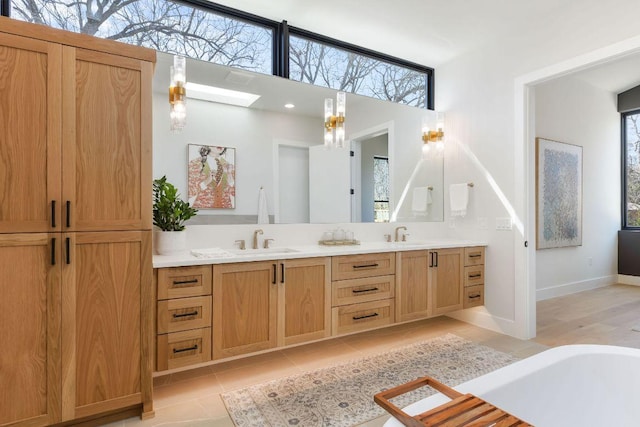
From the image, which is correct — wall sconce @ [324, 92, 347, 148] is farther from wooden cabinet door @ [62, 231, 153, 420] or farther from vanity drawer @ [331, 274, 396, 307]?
wooden cabinet door @ [62, 231, 153, 420]

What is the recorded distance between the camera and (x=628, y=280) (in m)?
5.55

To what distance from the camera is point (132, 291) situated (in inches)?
76.7

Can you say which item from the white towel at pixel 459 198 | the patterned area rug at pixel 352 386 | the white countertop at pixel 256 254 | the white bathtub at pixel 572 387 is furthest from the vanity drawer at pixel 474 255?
the white bathtub at pixel 572 387

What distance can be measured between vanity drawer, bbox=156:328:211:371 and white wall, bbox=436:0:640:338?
2736 mm

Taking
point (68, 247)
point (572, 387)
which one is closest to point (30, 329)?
point (68, 247)

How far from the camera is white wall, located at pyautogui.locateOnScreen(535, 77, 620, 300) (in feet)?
15.4

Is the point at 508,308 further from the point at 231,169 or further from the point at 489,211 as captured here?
the point at 231,169

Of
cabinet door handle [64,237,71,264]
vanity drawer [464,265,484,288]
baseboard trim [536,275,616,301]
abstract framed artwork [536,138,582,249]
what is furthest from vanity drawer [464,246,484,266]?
cabinet door handle [64,237,71,264]

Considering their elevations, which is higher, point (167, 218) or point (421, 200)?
point (421, 200)

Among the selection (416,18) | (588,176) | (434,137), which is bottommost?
(588,176)

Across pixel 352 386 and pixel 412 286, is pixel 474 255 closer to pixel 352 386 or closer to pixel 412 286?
pixel 412 286

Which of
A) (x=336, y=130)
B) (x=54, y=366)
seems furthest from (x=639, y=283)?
(x=54, y=366)

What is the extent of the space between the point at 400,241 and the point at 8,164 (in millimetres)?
3096

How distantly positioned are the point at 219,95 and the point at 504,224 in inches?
111
